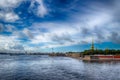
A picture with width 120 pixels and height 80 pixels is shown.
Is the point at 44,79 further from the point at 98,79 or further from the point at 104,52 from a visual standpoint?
the point at 104,52

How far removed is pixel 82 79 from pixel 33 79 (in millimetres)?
13591

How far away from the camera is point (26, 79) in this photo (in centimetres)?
4988

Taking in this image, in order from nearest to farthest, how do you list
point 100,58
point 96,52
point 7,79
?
1. point 7,79
2. point 100,58
3. point 96,52

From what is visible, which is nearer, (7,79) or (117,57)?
(7,79)

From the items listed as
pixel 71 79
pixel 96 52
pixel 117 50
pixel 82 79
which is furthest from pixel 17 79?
pixel 117 50

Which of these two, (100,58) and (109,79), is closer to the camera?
(109,79)

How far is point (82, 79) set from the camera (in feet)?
165

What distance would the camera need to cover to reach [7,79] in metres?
49.0

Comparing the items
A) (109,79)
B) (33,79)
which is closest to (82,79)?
(109,79)

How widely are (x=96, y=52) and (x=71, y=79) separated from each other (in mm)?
140653

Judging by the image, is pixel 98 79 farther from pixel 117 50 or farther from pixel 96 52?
pixel 117 50

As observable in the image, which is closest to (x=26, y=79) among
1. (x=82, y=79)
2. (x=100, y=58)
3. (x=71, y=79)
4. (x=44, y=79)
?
(x=44, y=79)

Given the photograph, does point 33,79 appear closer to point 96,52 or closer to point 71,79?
point 71,79

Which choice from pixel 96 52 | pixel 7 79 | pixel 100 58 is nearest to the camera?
pixel 7 79
